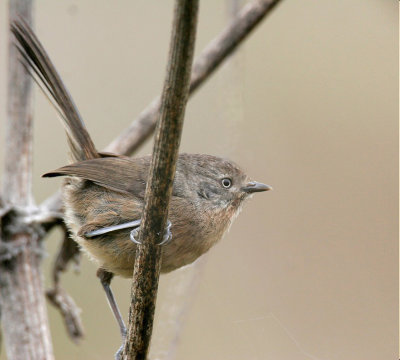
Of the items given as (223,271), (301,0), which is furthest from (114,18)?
(223,271)

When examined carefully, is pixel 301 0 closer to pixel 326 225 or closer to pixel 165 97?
pixel 326 225

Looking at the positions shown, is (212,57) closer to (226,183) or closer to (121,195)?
(226,183)

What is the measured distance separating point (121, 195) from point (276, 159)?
1482 mm

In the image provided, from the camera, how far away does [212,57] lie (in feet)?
11.7

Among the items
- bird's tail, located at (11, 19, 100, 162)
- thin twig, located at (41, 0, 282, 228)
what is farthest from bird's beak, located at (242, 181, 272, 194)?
bird's tail, located at (11, 19, 100, 162)

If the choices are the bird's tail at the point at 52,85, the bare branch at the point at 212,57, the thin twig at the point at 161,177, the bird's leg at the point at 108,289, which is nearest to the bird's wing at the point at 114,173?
the bird's tail at the point at 52,85

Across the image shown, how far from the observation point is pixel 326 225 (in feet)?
13.4

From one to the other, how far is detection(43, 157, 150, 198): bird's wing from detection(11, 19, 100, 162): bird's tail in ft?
0.73

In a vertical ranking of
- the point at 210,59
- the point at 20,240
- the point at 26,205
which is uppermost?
the point at 210,59

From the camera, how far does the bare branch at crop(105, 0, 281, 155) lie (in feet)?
11.2

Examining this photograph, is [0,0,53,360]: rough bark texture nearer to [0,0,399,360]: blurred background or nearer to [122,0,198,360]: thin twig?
[0,0,399,360]: blurred background

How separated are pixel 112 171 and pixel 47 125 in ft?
6.17

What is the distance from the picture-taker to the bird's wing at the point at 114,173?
319cm

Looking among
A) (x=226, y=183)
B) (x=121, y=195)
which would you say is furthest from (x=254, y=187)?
(x=121, y=195)
